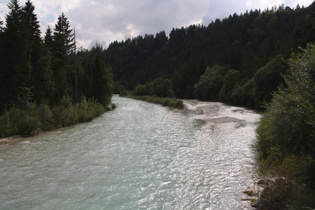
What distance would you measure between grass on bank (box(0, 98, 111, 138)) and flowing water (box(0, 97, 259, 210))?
6.76 ft

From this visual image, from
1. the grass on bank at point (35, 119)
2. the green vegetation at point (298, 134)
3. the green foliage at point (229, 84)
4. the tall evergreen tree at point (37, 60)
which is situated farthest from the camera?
the green foliage at point (229, 84)

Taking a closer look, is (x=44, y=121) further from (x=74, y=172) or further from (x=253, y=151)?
(x=253, y=151)

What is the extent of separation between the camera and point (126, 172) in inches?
503

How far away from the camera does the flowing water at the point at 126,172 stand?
9586 millimetres

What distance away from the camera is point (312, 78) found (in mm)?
7441

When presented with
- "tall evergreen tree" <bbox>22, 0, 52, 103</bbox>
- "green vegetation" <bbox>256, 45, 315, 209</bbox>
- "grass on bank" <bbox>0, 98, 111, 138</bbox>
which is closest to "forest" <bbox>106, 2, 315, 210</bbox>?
"green vegetation" <bbox>256, 45, 315, 209</bbox>

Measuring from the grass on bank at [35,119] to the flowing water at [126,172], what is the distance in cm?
206

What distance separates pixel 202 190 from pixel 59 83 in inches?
1294

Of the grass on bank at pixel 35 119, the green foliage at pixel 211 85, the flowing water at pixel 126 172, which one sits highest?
the green foliage at pixel 211 85

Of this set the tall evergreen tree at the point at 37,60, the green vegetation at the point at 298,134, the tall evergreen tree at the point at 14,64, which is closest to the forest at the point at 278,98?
the green vegetation at the point at 298,134

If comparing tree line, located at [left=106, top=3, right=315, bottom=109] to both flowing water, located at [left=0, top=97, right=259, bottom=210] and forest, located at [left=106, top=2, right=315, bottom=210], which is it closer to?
forest, located at [left=106, top=2, right=315, bottom=210]

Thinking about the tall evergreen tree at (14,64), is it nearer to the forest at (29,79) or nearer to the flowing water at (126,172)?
the forest at (29,79)

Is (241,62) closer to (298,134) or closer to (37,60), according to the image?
(37,60)

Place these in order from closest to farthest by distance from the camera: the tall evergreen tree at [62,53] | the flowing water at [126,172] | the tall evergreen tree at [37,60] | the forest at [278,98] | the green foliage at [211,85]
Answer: the forest at [278,98] → the flowing water at [126,172] → the tall evergreen tree at [37,60] → the tall evergreen tree at [62,53] → the green foliage at [211,85]
